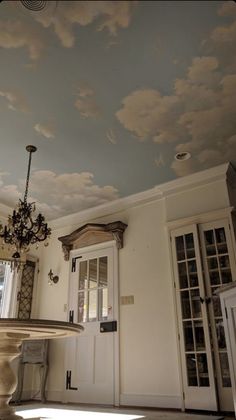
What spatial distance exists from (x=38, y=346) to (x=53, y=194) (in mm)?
2258

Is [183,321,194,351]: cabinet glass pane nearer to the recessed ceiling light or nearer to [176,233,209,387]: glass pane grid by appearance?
[176,233,209,387]: glass pane grid

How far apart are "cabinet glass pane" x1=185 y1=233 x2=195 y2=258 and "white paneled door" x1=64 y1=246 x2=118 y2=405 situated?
1200 mm

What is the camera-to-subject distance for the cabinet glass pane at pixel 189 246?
4230 millimetres

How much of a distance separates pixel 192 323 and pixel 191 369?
50cm

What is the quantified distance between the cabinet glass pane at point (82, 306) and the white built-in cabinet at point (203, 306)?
1.55 m

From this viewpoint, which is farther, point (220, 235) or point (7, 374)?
point (220, 235)

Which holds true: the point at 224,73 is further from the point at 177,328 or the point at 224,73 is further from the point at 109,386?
the point at 109,386

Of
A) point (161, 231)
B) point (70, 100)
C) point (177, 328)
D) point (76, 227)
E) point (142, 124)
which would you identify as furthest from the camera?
point (76, 227)

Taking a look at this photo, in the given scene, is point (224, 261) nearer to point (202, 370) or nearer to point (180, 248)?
point (180, 248)

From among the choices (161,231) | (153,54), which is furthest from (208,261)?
(153,54)

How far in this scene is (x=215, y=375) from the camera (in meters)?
3.57

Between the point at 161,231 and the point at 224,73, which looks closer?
the point at 224,73

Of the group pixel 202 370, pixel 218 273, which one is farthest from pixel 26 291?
pixel 218 273

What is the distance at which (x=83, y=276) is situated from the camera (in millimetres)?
5227
